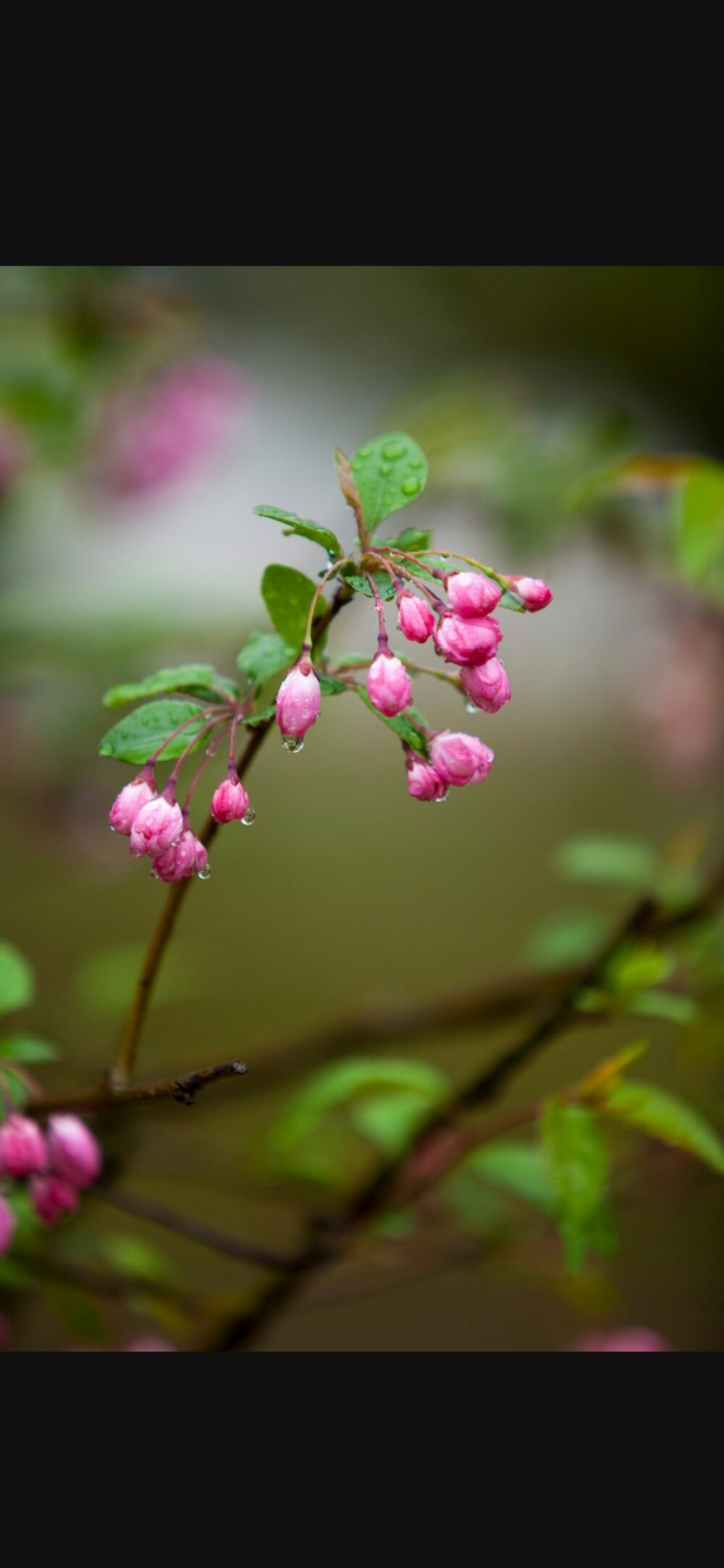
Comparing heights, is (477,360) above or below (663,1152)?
above

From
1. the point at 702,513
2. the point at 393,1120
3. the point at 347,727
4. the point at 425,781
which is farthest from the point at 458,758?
the point at 347,727

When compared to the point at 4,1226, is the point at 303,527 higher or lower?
higher

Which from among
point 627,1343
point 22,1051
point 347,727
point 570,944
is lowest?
point 627,1343

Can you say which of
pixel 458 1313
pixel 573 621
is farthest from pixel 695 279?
pixel 458 1313

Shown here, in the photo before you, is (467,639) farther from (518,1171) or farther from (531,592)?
(518,1171)

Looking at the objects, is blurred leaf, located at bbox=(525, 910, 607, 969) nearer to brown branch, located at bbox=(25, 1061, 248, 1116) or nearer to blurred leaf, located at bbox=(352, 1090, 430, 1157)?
blurred leaf, located at bbox=(352, 1090, 430, 1157)

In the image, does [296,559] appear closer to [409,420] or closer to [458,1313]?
[409,420]
